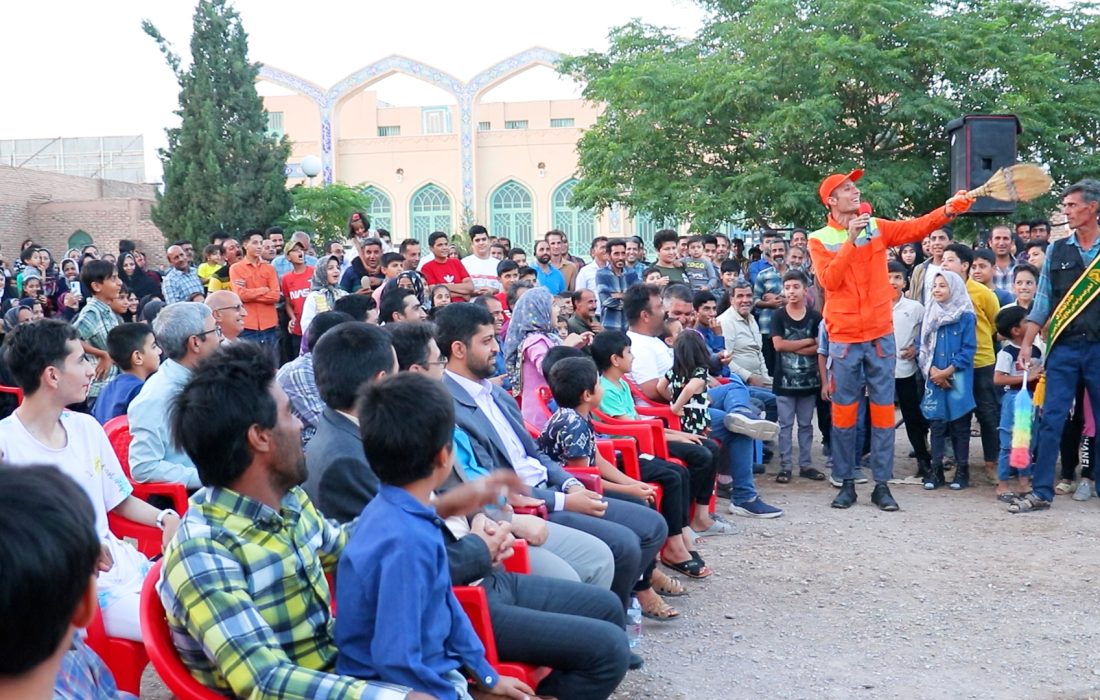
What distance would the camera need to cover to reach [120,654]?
279 cm

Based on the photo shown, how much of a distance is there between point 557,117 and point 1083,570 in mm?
29090

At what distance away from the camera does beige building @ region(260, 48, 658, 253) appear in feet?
88.7

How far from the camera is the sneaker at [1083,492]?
6449 mm

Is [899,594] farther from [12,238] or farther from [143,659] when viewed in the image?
[12,238]

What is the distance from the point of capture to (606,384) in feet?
17.7

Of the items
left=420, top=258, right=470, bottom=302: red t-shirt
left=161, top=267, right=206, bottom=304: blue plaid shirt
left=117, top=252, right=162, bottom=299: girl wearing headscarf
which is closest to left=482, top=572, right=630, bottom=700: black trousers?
left=420, top=258, right=470, bottom=302: red t-shirt

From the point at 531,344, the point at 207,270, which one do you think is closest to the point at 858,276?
the point at 531,344

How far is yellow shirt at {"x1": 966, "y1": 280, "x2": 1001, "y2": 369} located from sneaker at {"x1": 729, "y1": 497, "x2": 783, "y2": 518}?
2.03 metres

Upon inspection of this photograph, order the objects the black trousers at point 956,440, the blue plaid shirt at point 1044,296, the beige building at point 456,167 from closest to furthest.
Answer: the blue plaid shirt at point 1044,296, the black trousers at point 956,440, the beige building at point 456,167

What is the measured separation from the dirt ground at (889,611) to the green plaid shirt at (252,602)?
4.85ft

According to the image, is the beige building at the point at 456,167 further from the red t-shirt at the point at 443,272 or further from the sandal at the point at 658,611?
the sandal at the point at 658,611

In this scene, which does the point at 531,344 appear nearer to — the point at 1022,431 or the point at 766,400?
the point at 766,400

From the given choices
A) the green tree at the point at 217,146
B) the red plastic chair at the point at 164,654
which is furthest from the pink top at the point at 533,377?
the green tree at the point at 217,146

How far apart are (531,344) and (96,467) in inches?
102
